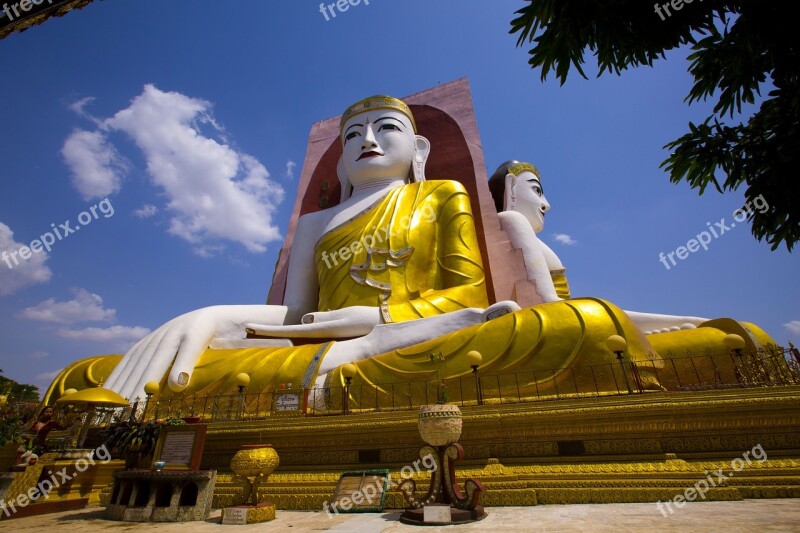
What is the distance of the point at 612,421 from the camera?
310 cm

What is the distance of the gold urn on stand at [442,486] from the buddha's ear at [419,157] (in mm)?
6389

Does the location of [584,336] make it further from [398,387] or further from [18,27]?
[18,27]

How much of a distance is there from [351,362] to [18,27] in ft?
13.6

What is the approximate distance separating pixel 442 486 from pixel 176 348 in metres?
4.38

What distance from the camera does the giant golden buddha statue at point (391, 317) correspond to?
429cm

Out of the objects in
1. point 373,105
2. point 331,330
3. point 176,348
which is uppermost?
point 373,105

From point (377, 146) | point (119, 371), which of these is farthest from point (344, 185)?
point (119, 371)

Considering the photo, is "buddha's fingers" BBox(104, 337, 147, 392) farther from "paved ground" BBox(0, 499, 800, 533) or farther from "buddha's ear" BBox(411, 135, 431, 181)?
"buddha's ear" BBox(411, 135, 431, 181)

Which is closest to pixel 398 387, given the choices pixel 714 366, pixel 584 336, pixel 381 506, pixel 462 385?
pixel 462 385

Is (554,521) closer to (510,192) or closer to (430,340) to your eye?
(430,340)

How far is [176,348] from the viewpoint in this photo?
5.50 m

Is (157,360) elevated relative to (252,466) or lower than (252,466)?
elevated

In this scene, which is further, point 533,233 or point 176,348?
point 533,233

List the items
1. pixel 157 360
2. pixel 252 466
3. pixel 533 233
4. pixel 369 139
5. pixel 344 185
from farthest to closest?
pixel 344 185 → pixel 369 139 → pixel 533 233 → pixel 157 360 → pixel 252 466
